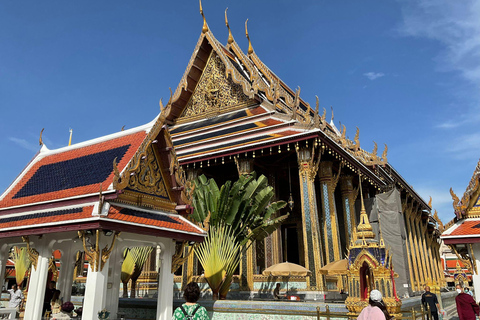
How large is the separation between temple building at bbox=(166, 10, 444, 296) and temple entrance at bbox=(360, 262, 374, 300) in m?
3.63

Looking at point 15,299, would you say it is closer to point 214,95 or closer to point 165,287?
point 165,287

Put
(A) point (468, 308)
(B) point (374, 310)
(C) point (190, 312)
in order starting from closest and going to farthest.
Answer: (C) point (190, 312)
(B) point (374, 310)
(A) point (468, 308)

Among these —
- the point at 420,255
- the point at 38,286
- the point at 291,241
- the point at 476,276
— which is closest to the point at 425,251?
the point at 420,255

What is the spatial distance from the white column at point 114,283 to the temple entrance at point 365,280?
4.24 meters

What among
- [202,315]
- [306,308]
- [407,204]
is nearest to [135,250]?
[306,308]

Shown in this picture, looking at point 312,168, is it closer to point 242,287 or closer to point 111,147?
point 242,287

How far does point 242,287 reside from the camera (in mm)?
11734

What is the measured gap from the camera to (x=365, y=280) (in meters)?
6.80

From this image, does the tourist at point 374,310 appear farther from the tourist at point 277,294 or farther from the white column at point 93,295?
the tourist at point 277,294

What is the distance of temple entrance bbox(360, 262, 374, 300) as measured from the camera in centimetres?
652

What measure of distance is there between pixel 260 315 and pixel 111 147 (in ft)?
13.5

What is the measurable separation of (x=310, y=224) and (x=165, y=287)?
5.78 m

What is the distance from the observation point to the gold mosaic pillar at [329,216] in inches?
457

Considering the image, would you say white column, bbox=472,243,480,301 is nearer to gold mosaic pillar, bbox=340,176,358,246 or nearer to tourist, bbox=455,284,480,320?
tourist, bbox=455,284,480,320
